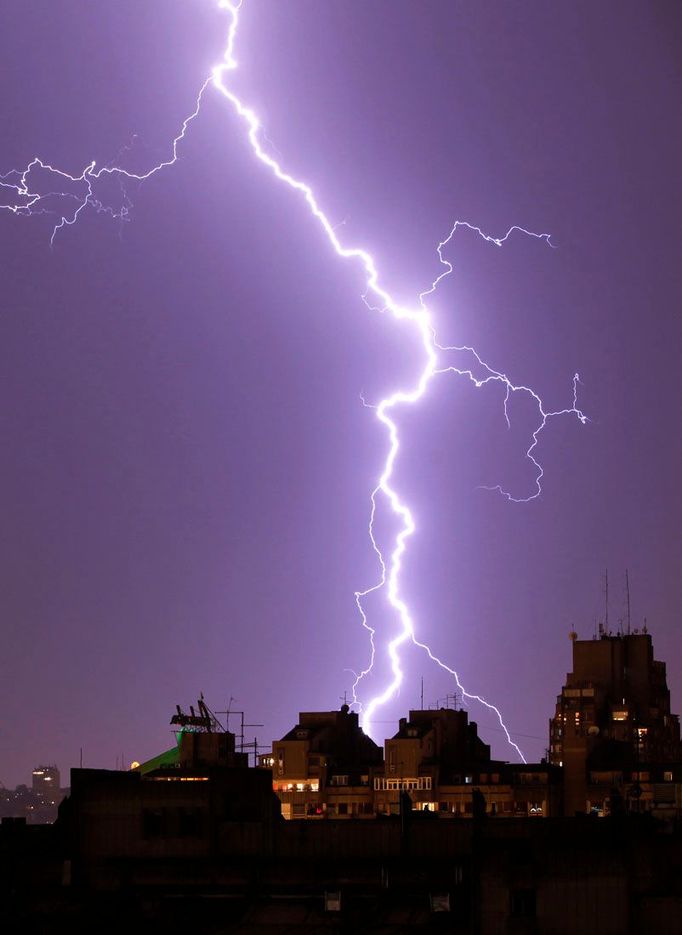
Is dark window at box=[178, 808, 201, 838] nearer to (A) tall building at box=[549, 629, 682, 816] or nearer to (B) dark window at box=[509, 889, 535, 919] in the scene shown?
(B) dark window at box=[509, 889, 535, 919]

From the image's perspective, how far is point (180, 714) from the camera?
78188mm

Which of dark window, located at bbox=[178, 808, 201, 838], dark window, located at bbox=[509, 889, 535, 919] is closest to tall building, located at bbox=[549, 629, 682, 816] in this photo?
dark window, located at bbox=[178, 808, 201, 838]

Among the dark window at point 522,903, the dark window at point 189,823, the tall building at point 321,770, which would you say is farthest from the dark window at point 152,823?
the tall building at point 321,770

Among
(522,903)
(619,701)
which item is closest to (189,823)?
(522,903)

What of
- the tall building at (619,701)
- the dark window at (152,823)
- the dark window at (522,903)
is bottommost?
the dark window at (522,903)

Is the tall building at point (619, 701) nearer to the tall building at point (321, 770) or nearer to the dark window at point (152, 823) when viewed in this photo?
the tall building at point (321, 770)

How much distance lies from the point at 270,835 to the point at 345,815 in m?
43.3

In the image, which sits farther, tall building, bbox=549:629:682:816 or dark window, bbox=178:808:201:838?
tall building, bbox=549:629:682:816

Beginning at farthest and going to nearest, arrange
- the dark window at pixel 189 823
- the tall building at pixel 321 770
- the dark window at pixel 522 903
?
the tall building at pixel 321 770, the dark window at pixel 189 823, the dark window at pixel 522 903

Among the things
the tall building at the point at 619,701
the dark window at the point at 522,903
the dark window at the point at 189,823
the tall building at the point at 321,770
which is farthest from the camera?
the tall building at the point at 619,701

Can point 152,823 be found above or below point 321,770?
→ below

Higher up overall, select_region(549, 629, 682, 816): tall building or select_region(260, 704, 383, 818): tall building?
select_region(549, 629, 682, 816): tall building

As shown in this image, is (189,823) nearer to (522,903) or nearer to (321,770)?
(522,903)

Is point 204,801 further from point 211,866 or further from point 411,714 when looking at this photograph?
point 411,714
